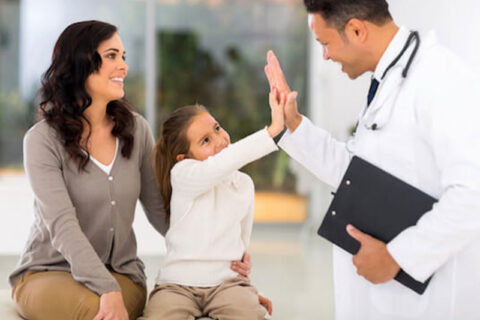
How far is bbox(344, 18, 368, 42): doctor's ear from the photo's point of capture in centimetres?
162

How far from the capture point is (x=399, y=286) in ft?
5.17

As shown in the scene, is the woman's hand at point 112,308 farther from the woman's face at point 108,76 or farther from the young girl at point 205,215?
the woman's face at point 108,76

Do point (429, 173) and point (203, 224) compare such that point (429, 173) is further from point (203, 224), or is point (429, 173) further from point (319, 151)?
point (203, 224)

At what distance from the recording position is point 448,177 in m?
1.41

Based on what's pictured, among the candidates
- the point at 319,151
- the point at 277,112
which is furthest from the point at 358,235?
the point at 277,112

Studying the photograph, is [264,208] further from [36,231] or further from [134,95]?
[36,231]

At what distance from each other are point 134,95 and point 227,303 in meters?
4.54

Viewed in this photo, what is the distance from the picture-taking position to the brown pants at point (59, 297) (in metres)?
1.93

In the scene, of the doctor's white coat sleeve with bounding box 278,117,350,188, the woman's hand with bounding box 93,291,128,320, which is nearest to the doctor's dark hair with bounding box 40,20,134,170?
the woman's hand with bounding box 93,291,128,320

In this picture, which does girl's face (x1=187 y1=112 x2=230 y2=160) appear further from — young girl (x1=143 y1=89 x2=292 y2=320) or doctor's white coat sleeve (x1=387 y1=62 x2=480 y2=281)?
doctor's white coat sleeve (x1=387 y1=62 x2=480 y2=281)

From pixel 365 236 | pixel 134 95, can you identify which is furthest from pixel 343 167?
pixel 134 95

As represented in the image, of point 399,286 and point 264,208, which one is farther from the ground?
point 399,286

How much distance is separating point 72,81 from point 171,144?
0.41m

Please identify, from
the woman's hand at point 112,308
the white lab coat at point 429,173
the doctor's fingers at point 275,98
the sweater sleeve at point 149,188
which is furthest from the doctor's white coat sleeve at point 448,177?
the sweater sleeve at point 149,188
